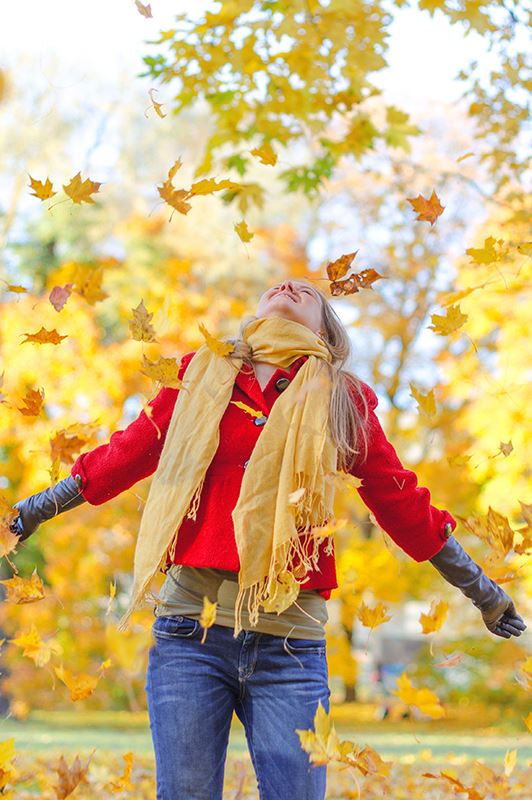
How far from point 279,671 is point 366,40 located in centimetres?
324

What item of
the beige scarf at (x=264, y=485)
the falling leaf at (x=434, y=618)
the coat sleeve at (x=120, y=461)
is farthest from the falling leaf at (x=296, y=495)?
the falling leaf at (x=434, y=618)

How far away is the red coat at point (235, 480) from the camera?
2195 mm

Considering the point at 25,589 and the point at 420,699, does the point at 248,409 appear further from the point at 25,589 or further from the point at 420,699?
the point at 420,699

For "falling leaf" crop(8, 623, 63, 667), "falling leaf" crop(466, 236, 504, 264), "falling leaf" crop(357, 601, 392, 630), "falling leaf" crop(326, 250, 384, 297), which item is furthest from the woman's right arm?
"falling leaf" crop(466, 236, 504, 264)

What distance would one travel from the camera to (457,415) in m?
13.1

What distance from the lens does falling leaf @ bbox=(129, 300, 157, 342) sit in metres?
2.35

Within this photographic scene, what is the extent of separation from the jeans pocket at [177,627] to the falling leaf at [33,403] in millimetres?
785

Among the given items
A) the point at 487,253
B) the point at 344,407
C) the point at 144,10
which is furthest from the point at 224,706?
the point at 144,10

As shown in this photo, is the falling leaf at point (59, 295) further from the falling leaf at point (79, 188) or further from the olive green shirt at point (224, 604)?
the olive green shirt at point (224, 604)

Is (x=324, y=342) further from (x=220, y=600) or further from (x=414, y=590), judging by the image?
(x=414, y=590)

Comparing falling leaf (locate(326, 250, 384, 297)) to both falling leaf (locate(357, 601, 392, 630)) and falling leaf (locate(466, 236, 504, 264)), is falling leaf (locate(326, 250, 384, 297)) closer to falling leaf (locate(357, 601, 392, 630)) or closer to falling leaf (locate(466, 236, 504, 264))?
falling leaf (locate(466, 236, 504, 264))

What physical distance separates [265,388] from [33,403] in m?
0.71

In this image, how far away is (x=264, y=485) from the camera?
2.16 meters

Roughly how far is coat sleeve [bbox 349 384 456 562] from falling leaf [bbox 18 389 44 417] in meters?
0.92
